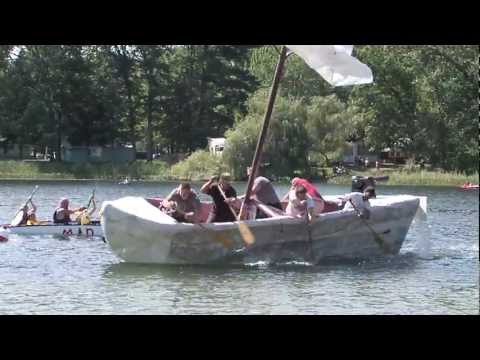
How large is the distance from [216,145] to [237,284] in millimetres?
47069

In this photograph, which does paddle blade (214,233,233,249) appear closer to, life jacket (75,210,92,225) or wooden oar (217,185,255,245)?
wooden oar (217,185,255,245)

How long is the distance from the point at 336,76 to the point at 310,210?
10.6 feet

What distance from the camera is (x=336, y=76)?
44.4 feet

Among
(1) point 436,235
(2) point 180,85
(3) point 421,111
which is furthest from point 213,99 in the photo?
(1) point 436,235

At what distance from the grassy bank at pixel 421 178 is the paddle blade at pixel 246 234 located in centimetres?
3472

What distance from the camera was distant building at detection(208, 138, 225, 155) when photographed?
5869 cm

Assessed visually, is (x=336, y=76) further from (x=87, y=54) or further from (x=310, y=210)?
(x=87, y=54)

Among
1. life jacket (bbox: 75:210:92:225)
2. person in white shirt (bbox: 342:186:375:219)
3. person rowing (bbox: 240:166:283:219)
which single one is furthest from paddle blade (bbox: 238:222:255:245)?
life jacket (bbox: 75:210:92:225)

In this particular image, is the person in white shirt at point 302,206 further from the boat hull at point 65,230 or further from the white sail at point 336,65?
the boat hull at point 65,230

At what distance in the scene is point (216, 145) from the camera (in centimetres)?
6141

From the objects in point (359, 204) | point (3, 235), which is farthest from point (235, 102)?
point (359, 204)

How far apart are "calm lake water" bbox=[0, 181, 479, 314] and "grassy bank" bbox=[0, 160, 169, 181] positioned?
128 feet

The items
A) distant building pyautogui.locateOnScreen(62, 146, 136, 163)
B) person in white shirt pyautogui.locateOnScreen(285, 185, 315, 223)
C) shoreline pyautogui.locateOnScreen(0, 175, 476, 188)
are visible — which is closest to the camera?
person in white shirt pyautogui.locateOnScreen(285, 185, 315, 223)

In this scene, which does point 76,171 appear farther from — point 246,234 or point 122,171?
point 246,234
